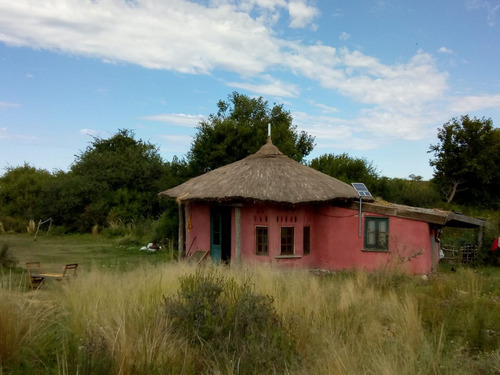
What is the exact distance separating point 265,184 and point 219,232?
2.23 m

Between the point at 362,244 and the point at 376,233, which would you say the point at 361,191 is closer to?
the point at 376,233

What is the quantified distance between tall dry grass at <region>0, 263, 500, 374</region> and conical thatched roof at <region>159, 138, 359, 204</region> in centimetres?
460

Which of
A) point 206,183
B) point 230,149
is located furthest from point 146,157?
point 206,183

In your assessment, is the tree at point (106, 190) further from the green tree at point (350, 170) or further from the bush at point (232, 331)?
the bush at point (232, 331)

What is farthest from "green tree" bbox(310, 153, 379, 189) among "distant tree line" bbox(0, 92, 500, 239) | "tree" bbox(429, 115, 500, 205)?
"tree" bbox(429, 115, 500, 205)

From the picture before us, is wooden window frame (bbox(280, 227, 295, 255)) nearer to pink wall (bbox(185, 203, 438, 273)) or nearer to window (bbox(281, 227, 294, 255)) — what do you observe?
window (bbox(281, 227, 294, 255))

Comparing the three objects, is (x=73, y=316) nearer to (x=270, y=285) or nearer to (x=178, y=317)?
(x=178, y=317)

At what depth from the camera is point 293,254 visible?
12.4 meters

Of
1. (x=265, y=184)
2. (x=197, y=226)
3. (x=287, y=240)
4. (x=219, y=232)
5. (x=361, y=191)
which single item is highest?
(x=265, y=184)

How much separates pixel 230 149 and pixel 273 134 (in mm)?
2267

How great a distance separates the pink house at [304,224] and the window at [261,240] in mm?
28

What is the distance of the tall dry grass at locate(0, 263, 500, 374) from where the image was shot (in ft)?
12.0

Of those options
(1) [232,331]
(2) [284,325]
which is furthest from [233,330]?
(2) [284,325]

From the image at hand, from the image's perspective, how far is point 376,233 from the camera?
12.4 m
